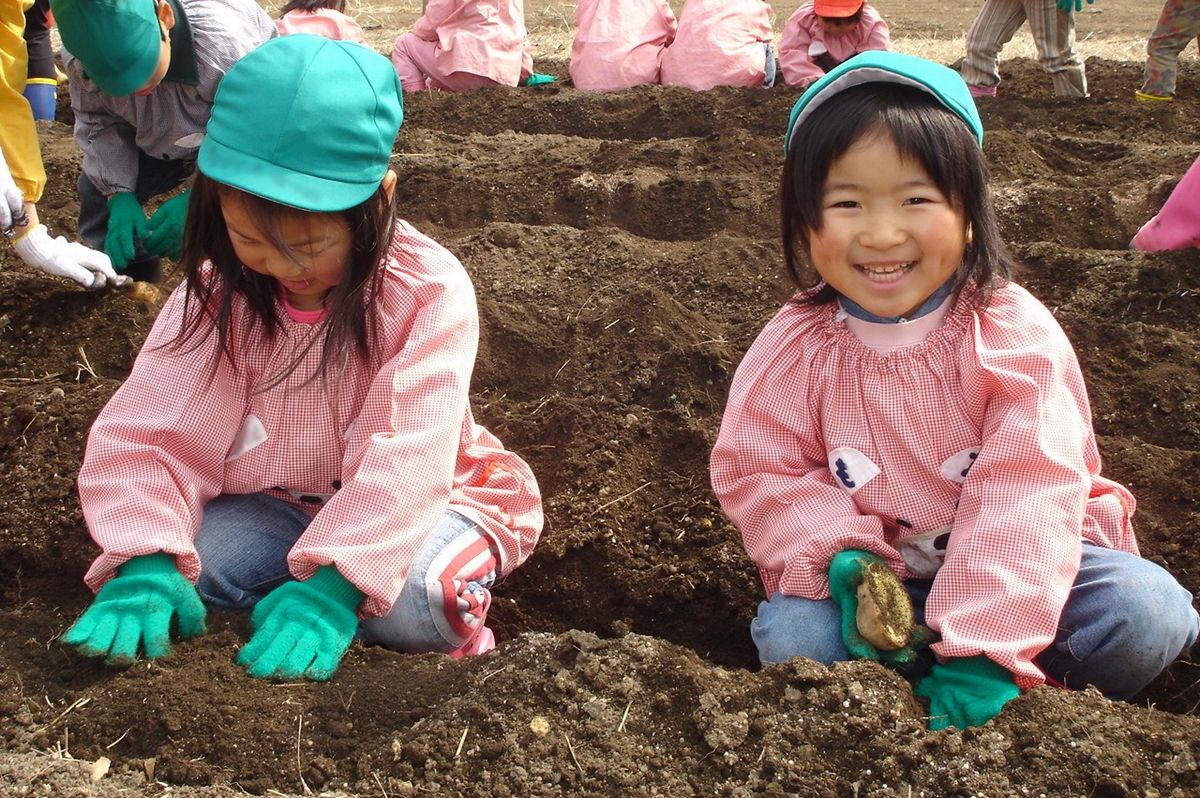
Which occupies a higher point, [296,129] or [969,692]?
[296,129]

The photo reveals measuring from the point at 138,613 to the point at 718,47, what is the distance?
6344 mm

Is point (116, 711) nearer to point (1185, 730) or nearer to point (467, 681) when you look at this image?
point (467, 681)

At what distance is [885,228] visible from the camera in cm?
208

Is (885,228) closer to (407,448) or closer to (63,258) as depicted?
(407,448)

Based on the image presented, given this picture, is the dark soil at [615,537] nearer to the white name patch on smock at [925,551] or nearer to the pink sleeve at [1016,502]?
the pink sleeve at [1016,502]

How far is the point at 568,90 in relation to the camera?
7941 millimetres

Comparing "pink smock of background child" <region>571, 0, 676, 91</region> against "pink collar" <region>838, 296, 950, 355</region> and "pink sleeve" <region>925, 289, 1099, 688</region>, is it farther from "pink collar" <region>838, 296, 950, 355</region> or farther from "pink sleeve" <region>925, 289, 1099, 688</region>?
"pink sleeve" <region>925, 289, 1099, 688</region>


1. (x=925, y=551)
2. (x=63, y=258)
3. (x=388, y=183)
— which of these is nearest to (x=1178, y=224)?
(x=925, y=551)

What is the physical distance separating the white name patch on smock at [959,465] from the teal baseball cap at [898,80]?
1.84ft

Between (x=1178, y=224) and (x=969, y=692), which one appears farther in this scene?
(x=1178, y=224)

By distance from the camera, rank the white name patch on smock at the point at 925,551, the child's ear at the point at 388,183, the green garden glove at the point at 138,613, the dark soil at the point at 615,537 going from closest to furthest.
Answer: the dark soil at the point at 615,537, the green garden glove at the point at 138,613, the white name patch on smock at the point at 925,551, the child's ear at the point at 388,183

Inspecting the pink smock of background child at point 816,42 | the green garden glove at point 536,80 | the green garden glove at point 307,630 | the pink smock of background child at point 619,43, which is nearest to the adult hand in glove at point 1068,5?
the pink smock of background child at point 816,42

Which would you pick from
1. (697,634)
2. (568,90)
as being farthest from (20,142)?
(568,90)

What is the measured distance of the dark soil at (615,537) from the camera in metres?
1.92
